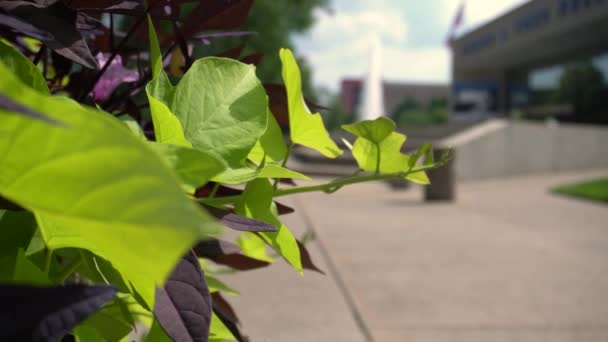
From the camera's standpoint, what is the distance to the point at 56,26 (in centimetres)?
39

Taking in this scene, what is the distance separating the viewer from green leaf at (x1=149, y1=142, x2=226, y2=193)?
269mm

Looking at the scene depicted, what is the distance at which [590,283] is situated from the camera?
409 cm

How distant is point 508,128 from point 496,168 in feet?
3.82

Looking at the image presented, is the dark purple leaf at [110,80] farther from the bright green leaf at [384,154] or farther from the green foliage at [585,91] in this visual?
the green foliage at [585,91]

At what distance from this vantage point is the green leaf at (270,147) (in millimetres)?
493

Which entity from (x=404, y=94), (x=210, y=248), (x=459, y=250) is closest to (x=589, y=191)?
(x=459, y=250)

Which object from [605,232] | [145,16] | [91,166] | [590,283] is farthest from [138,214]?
[605,232]

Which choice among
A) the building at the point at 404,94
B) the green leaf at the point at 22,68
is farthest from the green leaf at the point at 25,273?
the building at the point at 404,94

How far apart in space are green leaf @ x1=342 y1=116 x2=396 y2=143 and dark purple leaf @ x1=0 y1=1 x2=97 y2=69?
196 millimetres

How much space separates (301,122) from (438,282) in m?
3.79

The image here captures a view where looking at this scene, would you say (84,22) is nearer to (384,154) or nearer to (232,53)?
(232,53)

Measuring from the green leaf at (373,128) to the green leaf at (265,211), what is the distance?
0.08 metres

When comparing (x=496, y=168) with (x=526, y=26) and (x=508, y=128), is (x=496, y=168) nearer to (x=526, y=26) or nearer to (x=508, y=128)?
(x=508, y=128)

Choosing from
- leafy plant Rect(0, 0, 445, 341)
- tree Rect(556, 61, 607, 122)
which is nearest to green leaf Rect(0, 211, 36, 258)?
leafy plant Rect(0, 0, 445, 341)
